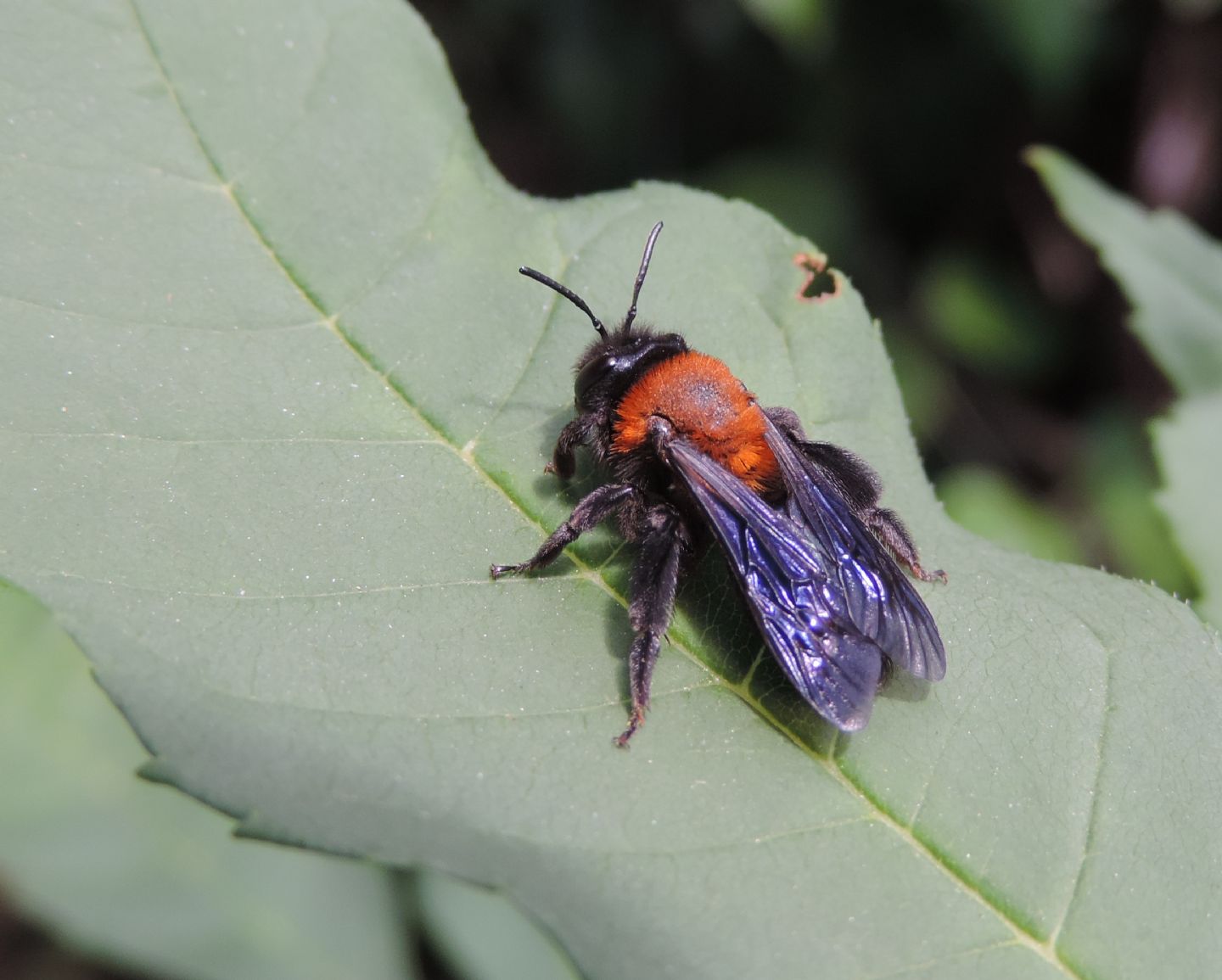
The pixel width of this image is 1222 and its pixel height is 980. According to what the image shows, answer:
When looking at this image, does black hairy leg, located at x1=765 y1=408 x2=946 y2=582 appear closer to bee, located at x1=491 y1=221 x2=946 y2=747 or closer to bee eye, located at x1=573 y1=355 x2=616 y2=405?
bee, located at x1=491 y1=221 x2=946 y2=747

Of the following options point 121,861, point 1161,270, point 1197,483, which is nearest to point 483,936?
point 121,861

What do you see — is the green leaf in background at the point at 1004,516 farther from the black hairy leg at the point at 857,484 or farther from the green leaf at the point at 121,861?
the green leaf at the point at 121,861

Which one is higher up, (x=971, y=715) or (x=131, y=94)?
(x=131, y=94)

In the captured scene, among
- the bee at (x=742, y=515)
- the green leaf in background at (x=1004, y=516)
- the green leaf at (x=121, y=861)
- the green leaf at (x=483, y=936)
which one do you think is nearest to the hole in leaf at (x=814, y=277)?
the bee at (x=742, y=515)

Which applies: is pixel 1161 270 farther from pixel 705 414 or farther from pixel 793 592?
pixel 793 592

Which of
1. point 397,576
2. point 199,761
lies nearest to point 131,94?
point 397,576

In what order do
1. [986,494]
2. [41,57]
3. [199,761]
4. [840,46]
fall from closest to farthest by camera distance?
1. [199,761]
2. [41,57]
3. [986,494]
4. [840,46]

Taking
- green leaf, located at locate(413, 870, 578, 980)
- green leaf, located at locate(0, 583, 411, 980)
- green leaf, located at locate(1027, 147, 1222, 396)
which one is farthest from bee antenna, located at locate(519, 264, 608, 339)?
green leaf, located at locate(0, 583, 411, 980)

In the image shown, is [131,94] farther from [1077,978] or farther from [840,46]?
[840,46]
